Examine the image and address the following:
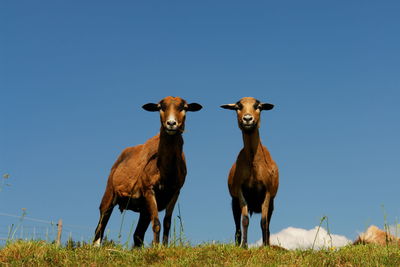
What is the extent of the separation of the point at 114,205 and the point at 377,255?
743 cm

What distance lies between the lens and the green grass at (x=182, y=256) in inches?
327

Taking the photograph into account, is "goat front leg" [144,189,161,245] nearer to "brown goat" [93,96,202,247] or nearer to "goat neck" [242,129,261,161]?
"brown goat" [93,96,202,247]

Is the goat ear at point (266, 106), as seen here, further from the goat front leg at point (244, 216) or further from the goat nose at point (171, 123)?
the goat nose at point (171, 123)

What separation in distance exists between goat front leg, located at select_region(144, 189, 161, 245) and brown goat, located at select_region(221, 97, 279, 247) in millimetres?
1934

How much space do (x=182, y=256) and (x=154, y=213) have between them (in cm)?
320

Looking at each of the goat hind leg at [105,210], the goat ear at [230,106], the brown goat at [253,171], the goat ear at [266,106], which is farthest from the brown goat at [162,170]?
the goat ear at [266,106]

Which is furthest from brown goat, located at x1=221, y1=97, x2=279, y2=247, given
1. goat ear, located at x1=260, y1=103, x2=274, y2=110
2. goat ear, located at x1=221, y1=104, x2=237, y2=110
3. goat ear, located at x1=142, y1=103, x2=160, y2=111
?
goat ear, located at x1=142, y1=103, x2=160, y2=111

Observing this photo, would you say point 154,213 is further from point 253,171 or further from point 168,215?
point 253,171

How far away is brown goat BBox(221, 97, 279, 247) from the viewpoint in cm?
1228

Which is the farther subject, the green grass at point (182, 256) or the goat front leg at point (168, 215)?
the goat front leg at point (168, 215)

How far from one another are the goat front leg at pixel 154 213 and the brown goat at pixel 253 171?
6.35ft

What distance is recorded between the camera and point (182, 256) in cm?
865

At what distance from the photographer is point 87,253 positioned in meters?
8.88

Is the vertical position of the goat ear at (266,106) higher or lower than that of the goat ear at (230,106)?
higher
